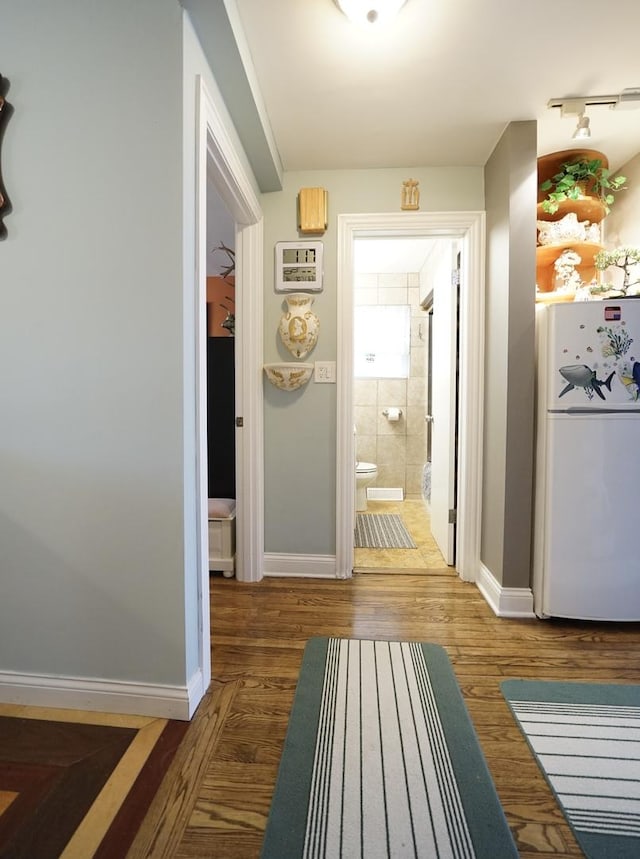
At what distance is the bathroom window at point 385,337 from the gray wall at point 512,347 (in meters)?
2.15

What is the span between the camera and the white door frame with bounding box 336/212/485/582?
2133 mm

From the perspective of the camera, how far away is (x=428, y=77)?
5.06 feet

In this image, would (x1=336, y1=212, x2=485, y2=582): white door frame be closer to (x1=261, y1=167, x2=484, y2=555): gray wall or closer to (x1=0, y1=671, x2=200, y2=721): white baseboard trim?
(x1=261, y1=167, x2=484, y2=555): gray wall

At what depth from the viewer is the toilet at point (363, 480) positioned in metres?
3.64

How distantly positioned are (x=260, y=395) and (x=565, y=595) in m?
1.80

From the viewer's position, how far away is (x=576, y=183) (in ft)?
6.40

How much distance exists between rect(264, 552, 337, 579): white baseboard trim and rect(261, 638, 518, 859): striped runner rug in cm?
78

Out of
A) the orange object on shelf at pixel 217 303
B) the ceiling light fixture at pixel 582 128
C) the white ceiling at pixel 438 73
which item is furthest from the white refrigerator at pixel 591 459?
the orange object on shelf at pixel 217 303

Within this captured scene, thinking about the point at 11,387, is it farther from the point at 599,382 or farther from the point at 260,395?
the point at 599,382

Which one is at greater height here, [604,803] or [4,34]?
[4,34]

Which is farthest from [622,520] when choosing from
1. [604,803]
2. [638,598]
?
[604,803]

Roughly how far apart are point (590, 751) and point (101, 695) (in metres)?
1.49

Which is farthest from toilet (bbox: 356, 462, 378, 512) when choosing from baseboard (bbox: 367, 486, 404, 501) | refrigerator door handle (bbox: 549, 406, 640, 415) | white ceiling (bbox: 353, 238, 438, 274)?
refrigerator door handle (bbox: 549, 406, 640, 415)

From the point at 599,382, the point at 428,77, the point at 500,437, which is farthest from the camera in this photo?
the point at 500,437
